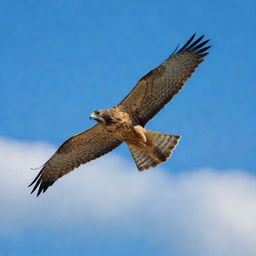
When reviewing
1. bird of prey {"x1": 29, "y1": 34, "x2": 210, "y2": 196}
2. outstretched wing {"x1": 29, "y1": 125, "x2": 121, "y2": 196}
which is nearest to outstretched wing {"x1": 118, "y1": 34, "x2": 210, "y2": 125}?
bird of prey {"x1": 29, "y1": 34, "x2": 210, "y2": 196}

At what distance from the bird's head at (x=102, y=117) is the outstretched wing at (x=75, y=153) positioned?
0.97 metres

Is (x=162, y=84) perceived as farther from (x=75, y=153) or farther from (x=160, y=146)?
(x=75, y=153)

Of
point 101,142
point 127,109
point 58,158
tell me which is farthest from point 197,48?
point 58,158

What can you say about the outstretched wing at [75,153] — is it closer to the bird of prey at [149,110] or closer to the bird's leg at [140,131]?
the bird of prey at [149,110]

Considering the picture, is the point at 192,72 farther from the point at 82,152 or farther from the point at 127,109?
the point at 82,152

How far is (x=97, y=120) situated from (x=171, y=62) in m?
1.99

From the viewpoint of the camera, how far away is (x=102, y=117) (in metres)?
15.0

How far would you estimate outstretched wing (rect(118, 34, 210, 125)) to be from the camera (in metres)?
15.3

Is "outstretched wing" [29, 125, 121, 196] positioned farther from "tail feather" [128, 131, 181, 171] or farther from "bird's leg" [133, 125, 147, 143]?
"bird's leg" [133, 125, 147, 143]

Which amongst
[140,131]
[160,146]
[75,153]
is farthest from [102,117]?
[75,153]

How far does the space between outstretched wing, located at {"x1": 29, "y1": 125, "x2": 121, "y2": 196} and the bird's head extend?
974 millimetres

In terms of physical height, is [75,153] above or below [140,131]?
above

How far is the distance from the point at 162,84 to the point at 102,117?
1.46 m

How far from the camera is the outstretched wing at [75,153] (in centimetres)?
1631
